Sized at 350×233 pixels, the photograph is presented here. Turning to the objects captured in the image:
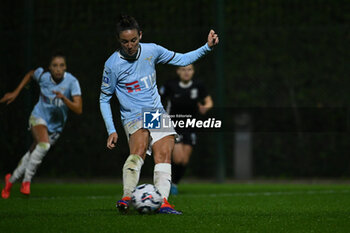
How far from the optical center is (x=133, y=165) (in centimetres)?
623

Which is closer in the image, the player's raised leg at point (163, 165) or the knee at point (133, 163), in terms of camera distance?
the knee at point (133, 163)

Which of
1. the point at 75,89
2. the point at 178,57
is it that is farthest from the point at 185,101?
the point at 178,57

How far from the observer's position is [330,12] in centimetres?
1291

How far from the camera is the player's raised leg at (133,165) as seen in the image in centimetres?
616

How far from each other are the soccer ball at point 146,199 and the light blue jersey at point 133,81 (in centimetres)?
68

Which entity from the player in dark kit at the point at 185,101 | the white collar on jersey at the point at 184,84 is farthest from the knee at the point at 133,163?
the white collar on jersey at the point at 184,84

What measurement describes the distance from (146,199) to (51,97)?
3884 millimetres

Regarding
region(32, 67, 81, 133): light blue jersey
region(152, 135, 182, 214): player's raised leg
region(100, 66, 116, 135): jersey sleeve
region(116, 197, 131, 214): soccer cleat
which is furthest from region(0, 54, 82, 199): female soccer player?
region(116, 197, 131, 214): soccer cleat

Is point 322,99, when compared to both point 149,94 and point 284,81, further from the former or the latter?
point 149,94

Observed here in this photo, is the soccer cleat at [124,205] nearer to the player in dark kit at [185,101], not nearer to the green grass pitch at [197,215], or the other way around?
the green grass pitch at [197,215]

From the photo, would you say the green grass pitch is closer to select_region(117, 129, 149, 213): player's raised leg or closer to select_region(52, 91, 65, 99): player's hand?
select_region(117, 129, 149, 213): player's raised leg

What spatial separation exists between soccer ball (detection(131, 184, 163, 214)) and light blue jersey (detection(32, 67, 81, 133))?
11.9 ft

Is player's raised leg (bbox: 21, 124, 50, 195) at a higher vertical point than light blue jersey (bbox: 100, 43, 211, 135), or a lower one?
lower

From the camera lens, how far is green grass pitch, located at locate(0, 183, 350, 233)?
5.33m
